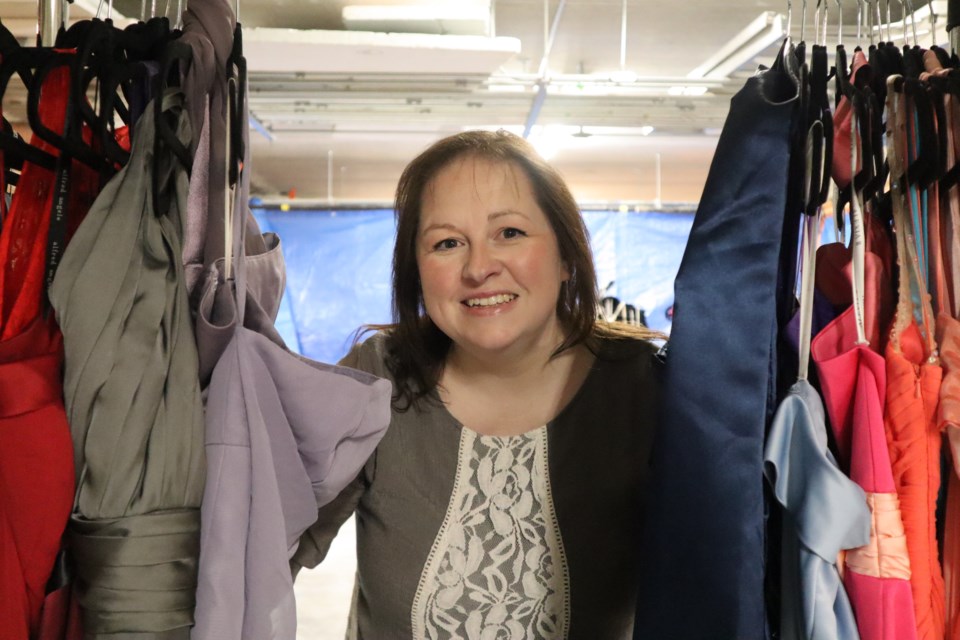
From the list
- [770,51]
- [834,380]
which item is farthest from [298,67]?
[834,380]

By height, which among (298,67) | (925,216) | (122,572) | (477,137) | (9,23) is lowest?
(122,572)

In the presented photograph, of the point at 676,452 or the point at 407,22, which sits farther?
the point at 407,22

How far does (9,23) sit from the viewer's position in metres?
1.84

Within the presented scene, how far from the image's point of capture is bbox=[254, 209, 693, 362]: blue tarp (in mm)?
5371

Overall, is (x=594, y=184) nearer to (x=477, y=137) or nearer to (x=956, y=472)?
(x=477, y=137)

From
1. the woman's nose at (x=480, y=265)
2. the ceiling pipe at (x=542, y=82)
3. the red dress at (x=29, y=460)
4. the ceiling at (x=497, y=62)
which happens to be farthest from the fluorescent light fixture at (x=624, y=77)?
the red dress at (x=29, y=460)

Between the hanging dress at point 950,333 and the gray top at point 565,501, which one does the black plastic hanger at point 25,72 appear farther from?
the hanging dress at point 950,333

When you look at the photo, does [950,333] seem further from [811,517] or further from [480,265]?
[480,265]

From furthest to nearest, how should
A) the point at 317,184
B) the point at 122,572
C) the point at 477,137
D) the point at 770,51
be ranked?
1. the point at 317,184
2. the point at 770,51
3. the point at 477,137
4. the point at 122,572

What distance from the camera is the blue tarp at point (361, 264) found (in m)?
5.37

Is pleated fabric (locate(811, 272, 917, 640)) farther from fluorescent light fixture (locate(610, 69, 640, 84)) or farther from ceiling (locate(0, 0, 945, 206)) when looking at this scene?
fluorescent light fixture (locate(610, 69, 640, 84))

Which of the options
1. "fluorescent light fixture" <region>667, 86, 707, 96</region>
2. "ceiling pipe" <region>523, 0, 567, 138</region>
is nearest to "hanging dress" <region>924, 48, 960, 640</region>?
"ceiling pipe" <region>523, 0, 567, 138</region>

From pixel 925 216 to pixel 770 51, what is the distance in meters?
2.18

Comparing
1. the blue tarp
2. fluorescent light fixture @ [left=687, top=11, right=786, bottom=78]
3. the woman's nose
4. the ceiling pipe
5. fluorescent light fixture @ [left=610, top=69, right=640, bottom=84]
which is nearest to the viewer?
the woman's nose
